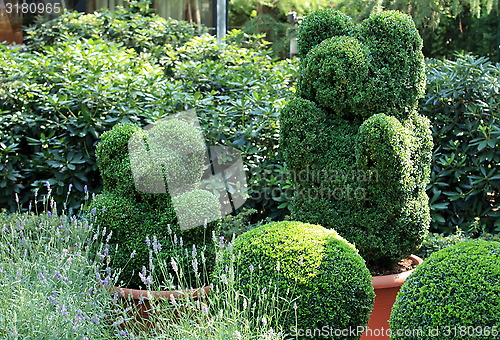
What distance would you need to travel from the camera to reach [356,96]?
13.4ft

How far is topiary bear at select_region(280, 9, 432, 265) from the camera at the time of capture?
399cm

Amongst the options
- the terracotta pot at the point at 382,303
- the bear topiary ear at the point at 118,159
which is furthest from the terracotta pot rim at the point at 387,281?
the bear topiary ear at the point at 118,159

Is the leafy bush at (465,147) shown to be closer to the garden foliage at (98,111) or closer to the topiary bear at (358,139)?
the topiary bear at (358,139)

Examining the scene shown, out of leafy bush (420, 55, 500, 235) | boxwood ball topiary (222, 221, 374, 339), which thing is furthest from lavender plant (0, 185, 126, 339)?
leafy bush (420, 55, 500, 235)

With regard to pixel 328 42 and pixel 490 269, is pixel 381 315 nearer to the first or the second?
pixel 490 269

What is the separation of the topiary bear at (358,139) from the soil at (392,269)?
0.07 m

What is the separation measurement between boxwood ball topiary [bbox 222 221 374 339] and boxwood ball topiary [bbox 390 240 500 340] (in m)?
0.35

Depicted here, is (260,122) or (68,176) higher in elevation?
(260,122)

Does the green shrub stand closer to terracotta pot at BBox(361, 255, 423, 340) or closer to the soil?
the soil

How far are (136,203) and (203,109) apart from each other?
5.93 ft

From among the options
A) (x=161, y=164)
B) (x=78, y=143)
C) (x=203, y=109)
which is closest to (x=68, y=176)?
(x=78, y=143)

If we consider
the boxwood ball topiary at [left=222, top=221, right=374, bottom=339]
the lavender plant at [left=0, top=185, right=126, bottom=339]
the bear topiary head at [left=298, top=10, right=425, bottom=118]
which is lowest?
the lavender plant at [left=0, top=185, right=126, bottom=339]

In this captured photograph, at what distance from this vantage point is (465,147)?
5.44 metres

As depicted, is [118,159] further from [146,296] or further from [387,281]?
[387,281]
